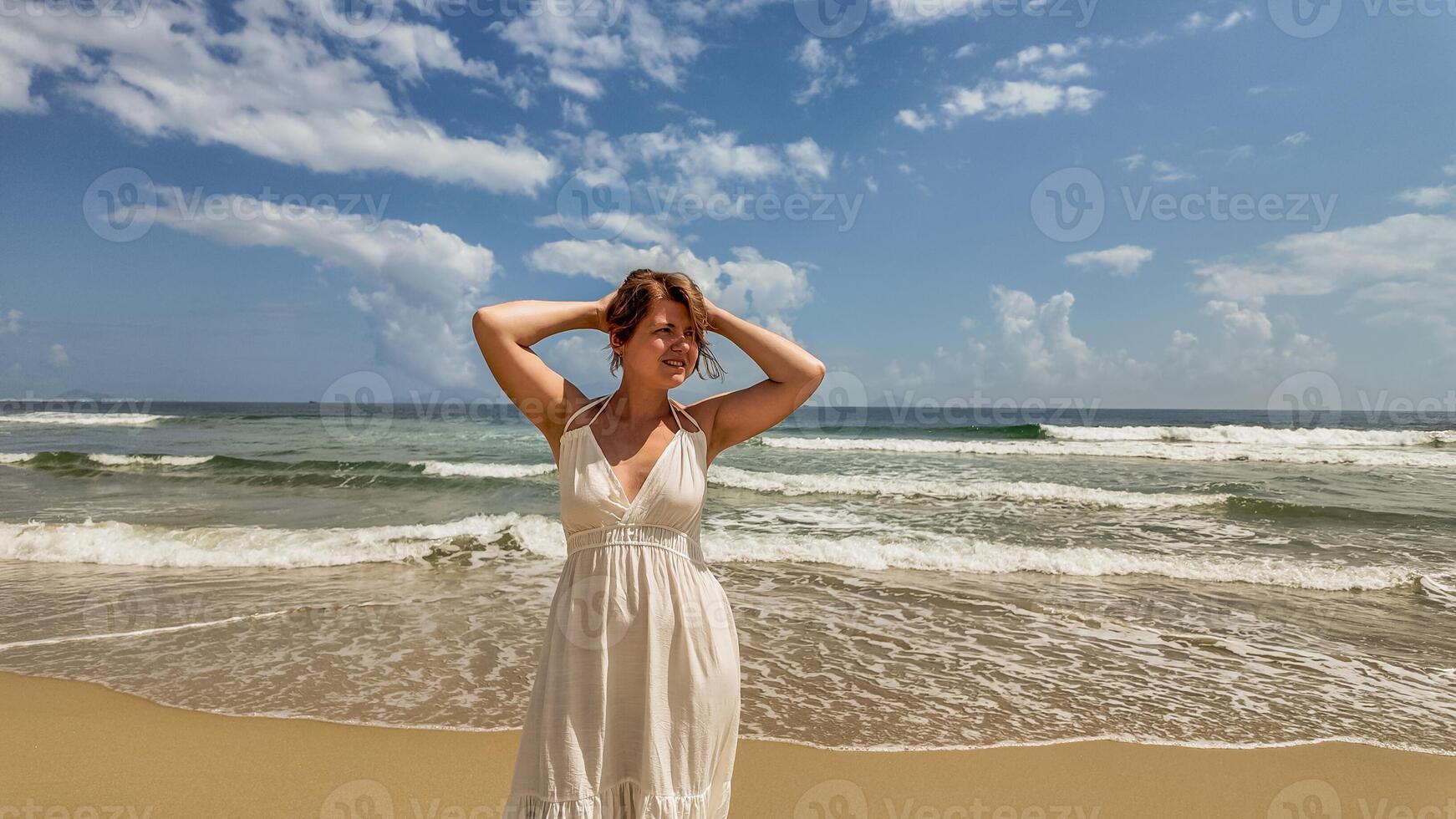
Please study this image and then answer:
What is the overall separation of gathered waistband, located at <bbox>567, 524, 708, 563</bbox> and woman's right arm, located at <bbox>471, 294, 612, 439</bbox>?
0.31 meters

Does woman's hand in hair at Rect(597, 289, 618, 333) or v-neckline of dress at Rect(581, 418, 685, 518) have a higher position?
woman's hand in hair at Rect(597, 289, 618, 333)

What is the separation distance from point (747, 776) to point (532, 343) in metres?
2.94

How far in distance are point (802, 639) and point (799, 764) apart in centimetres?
210

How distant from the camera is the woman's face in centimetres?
217

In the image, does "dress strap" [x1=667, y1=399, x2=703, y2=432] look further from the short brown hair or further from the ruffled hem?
the ruffled hem

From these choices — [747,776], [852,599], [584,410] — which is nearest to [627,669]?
[584,410]

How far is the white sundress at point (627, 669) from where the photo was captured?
2.02 meters

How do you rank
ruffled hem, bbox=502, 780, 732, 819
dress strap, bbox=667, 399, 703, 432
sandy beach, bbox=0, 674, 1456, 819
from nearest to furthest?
ruffled hem, bbox=502, 780, 732, 819, dress strap, bbox=667, 399, 703, 432, sandy beach, bbox=0, 674, 1456, 819

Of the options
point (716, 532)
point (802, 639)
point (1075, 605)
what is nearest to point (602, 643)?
point (802, 639)

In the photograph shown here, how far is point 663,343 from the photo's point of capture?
2.18m

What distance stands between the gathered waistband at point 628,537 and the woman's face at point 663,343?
437 millimetres

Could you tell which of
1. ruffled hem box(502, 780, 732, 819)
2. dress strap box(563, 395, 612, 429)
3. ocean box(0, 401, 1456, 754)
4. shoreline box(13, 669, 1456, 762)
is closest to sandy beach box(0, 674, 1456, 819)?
shoreline box(13, 669, 1456, 762)

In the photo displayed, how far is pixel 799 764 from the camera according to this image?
416 centimetres

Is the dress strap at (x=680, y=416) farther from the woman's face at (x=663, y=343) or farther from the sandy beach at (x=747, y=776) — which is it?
the sandy beach at (x=747, y=776)
